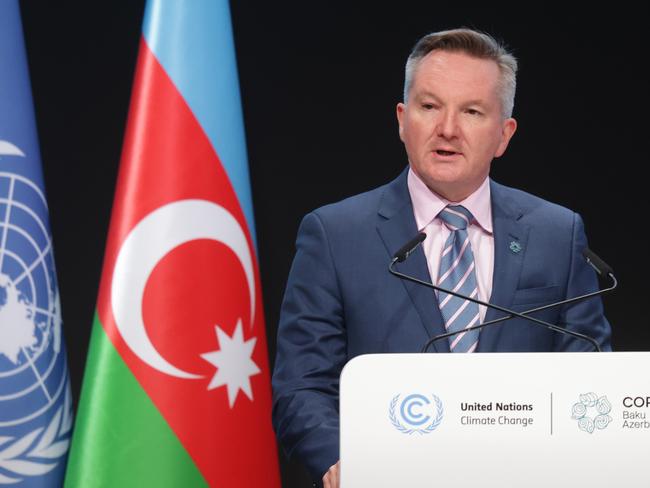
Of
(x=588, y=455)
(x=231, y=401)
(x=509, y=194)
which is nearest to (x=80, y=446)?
(x=231, y=401)

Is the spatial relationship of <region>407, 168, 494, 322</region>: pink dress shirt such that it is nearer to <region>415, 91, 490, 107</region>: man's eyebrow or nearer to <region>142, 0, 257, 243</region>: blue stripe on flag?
<region>415, 91, 490, 107</region>: man's eyebrow

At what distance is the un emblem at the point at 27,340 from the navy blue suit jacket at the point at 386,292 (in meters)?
1.04

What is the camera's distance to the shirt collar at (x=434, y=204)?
1.81 m

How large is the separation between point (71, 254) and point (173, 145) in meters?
0.68

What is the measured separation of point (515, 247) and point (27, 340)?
1.46 metres

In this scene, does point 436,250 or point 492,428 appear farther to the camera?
point 436,250

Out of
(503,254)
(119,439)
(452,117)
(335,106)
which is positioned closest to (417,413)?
(503,254)

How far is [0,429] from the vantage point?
2.47 meters

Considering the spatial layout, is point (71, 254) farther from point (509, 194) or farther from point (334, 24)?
point (509, 194)

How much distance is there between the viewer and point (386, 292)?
1720mm

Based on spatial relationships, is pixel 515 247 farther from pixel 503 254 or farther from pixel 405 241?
pixel 405 241

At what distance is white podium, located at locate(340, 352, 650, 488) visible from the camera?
115 centimetres

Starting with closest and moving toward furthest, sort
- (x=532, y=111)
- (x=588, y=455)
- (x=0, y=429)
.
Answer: (x=588, y=455) → (x=0, y=429) → (x=532, y=111)

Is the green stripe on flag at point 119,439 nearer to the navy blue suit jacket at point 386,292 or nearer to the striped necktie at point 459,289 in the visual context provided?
the navy blue suit jacket at point 386,292
